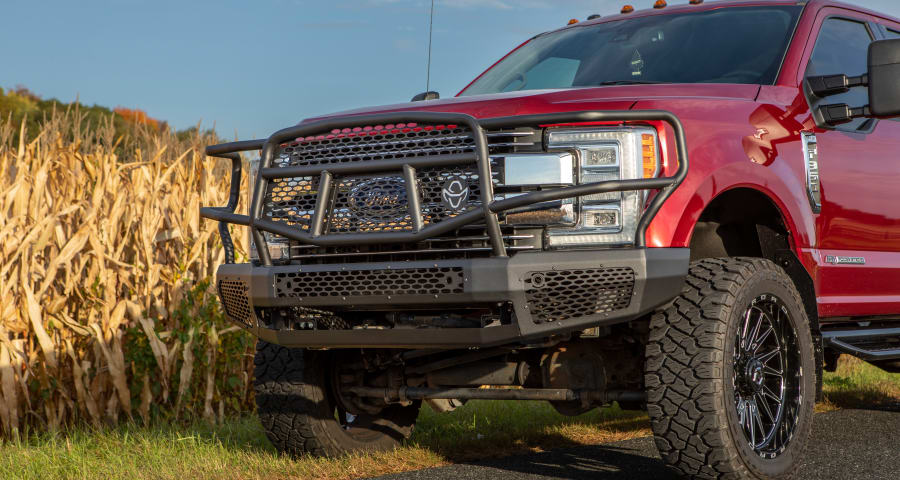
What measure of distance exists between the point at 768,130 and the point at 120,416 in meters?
4.21

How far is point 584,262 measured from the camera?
11.9ft

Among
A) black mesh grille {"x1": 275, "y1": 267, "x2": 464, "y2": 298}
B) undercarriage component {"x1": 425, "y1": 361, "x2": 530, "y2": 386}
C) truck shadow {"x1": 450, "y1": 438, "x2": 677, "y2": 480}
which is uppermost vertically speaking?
black mesh grille {"x1": 275, "y1": 267, "x2": 464, "y2": 298}

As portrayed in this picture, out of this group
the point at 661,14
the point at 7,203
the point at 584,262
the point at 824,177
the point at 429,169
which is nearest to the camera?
the point at 584,262

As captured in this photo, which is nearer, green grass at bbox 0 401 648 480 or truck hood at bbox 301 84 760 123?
truck hood at bbox 301 84 760 123

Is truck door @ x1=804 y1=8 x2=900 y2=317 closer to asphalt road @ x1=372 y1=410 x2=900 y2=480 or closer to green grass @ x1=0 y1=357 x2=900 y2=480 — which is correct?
asphalt road @ x1=372 y1=410 x2=900 y2=480

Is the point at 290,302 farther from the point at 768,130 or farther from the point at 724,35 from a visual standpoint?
the point at 724,35

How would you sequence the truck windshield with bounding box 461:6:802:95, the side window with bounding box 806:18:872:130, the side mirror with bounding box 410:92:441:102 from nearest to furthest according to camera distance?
1. the truck windshield with bounding box 461:6:802:95
2. the side window with bounding box 806:18:872:130
3. the side mirror with bounding box 410:92:441:102

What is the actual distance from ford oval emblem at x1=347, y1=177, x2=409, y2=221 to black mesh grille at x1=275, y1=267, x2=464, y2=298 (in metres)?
0.22

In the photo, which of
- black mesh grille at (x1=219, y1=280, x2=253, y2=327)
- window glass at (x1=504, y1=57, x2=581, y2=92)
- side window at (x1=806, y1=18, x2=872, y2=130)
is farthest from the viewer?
window glass at (x1=504, y1=57, x2=581, y2=92)

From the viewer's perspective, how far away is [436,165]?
12.5ft

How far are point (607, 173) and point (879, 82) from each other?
1.55m

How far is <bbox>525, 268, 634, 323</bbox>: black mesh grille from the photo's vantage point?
12.0 feet

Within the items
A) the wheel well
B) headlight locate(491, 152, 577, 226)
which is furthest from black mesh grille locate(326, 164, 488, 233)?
the wheel well

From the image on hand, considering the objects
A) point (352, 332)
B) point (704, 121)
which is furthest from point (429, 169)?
point (704, 121)
